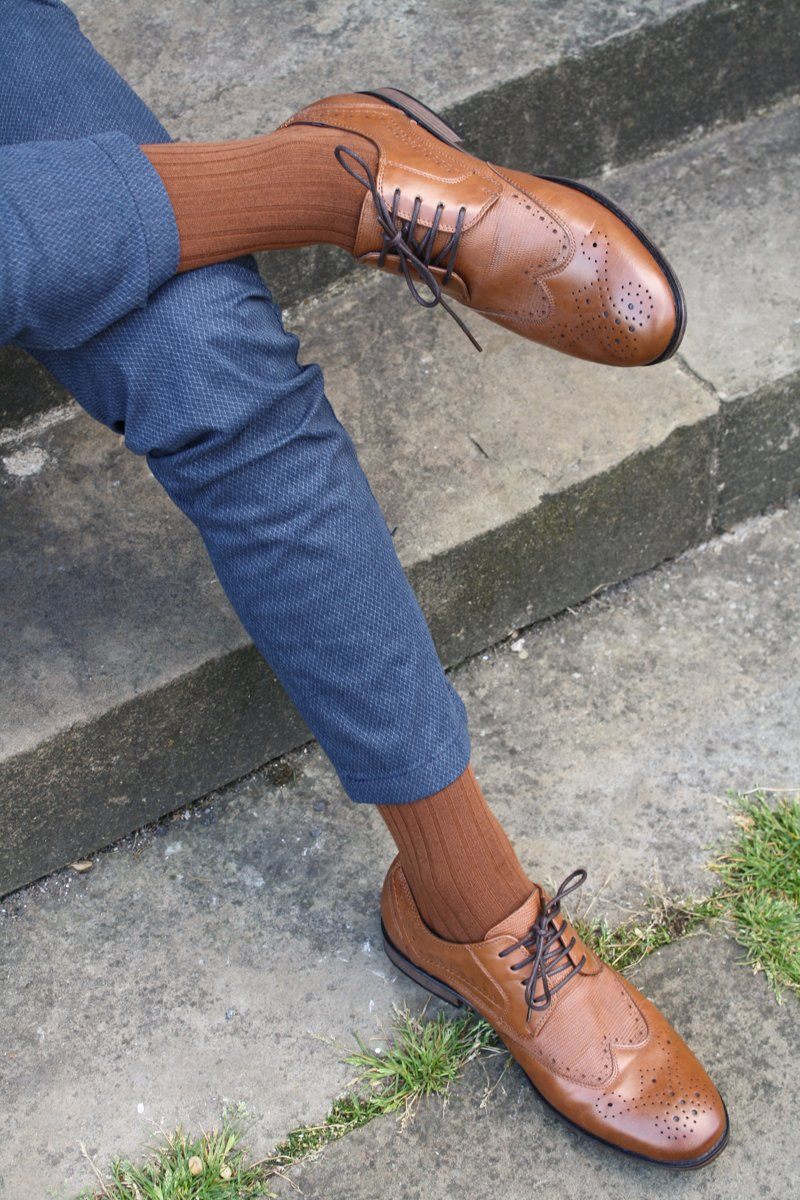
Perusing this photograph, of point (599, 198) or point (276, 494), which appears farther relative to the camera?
point (599, 198)

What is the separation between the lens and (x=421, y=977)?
1732 millimetres

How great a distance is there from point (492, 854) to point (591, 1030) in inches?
10.7

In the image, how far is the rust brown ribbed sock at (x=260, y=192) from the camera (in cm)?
141

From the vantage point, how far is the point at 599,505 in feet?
6.72

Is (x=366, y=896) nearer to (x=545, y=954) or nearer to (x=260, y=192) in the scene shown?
(x=545, y=954)

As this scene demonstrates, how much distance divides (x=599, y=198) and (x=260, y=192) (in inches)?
17.6

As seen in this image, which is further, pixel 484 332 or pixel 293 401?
pixel 484 332

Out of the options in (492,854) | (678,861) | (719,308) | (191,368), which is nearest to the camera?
(191,368)

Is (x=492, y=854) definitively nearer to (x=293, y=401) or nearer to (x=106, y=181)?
(x=293, y=401)

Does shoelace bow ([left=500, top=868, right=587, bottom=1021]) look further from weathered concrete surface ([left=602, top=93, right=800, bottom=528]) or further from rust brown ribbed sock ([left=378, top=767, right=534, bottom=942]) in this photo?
weathered concrete surface ([left=602, top=93, right=800, bottom=528])

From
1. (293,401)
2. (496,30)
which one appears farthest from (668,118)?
(293,401)

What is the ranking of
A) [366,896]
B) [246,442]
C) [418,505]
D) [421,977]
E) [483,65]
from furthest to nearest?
[483,65]
[418,505]
[366,896]
[421,977]
[246,442]

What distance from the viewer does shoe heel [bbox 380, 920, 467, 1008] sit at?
1.72 metres

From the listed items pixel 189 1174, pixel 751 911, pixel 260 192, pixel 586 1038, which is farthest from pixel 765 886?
pixel 260 192
